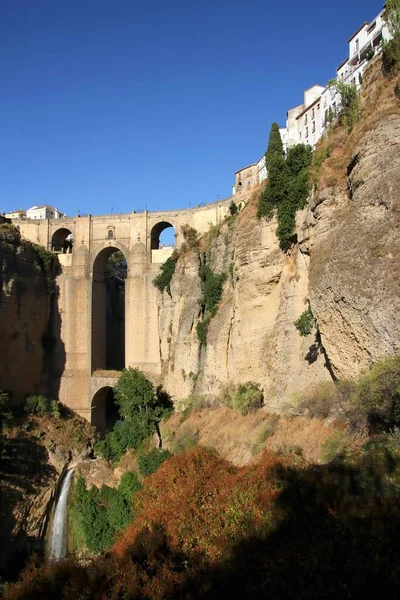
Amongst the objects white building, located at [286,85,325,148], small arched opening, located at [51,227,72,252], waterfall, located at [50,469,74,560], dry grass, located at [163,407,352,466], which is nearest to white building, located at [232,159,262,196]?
white building, located at [286,85,325,148]

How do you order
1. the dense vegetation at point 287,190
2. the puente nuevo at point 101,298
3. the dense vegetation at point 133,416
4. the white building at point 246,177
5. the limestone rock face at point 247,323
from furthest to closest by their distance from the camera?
the white building at point 246,177
the puente nuevo at point 101,298
the dense vegetation at point 133,416
the dense vegetation at point 287,190
the limestone rock face at point 247,323

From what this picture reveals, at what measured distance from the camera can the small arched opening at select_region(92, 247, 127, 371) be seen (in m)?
30.8

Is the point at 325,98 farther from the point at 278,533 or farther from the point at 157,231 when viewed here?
the point at 278,533

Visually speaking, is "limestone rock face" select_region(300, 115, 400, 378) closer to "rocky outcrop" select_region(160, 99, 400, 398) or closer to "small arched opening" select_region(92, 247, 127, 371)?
"rocky outcrop" select_region(160, 99, 400, 398)

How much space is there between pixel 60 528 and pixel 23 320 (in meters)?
11.4

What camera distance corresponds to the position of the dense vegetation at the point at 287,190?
697 inches

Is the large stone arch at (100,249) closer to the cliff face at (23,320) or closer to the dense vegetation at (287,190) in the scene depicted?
the cliff face at (23,320)

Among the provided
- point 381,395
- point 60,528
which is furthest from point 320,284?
point 60,528

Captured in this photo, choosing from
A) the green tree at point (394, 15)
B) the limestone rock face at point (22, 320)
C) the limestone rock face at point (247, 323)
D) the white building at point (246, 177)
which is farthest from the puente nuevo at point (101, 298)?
the green tree at point (394, 15)

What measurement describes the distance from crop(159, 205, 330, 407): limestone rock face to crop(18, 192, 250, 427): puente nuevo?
2.85m

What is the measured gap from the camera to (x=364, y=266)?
11.4m

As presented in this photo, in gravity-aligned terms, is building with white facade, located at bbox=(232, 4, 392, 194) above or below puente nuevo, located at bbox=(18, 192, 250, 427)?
above

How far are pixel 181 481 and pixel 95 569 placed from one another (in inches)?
144

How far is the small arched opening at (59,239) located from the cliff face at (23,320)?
2.45 meters
